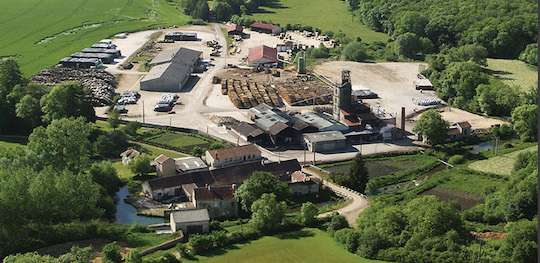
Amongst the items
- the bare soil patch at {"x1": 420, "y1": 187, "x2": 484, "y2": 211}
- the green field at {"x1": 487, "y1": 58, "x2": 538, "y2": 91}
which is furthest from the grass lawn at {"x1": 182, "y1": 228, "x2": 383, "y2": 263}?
the green field at {"x1": 487, "y1": 58, "x2": 538, "y2": 91}

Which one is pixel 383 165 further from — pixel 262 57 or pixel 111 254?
pixel 262 57

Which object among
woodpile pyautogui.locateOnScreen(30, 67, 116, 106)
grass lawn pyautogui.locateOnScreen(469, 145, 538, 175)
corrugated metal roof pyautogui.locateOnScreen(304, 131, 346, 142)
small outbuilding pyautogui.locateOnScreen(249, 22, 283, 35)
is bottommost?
grass lawn pyautogui.locateOnScreen(469, 145, 538, 175)

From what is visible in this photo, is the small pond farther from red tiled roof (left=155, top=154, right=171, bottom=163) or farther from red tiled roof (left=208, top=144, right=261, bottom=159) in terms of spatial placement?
red tiled roof (left=208, top=144, right=261, bottom=159)

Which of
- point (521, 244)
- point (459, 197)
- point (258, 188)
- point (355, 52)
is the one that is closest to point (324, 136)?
point (459, 197)

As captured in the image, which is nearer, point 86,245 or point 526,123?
point 86,245

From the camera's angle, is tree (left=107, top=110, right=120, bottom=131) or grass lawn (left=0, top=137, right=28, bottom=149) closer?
grass lawn (left=0, top=137, right=28, bottom=149)

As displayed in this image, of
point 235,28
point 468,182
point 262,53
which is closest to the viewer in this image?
point 468,182
